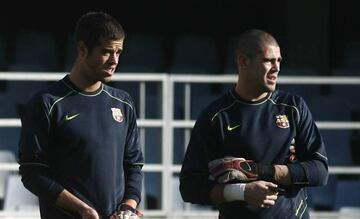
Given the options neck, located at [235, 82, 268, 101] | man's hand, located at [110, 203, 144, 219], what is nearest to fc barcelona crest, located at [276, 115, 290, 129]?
neck, located at [235, 82, 268, 101]

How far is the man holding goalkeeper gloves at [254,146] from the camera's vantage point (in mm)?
5094

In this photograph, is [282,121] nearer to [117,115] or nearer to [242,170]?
[242,170]

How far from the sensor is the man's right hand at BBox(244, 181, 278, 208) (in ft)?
16.4

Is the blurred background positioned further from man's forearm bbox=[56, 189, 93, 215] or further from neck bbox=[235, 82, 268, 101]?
man's forearm bbox=[56, 189, 93, 215]

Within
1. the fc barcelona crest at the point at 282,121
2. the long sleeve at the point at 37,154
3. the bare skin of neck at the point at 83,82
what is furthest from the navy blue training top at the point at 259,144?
the long sleeve at the point at 37,154

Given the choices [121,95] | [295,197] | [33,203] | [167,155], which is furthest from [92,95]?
[33,203]

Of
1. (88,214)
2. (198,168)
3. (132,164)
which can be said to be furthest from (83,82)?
(198,168)

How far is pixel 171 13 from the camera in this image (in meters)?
11.9

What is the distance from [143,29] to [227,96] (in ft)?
22.1

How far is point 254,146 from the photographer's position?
513cm

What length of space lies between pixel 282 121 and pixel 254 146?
174 mm

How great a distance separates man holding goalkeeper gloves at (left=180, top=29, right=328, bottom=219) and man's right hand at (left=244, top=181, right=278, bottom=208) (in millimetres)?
14

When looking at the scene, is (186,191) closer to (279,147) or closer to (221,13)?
(279,147)

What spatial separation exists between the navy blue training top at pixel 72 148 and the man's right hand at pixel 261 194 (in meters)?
0.55
